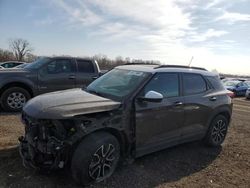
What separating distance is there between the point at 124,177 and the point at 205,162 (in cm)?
189

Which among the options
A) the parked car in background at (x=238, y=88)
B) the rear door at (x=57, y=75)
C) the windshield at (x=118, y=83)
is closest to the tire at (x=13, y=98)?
the rear door at (x=57, y=75)

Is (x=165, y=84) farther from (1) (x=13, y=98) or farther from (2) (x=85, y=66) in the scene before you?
(2) (x=85, y=66)

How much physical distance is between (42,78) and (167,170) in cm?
596

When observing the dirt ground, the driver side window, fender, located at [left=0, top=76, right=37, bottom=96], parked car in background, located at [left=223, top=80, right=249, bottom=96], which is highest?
the driver side window

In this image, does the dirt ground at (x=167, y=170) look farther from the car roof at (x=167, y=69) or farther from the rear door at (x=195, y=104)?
the car roof at (x=167, y=69)

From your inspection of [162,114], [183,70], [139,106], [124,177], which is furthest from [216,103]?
[124,177]

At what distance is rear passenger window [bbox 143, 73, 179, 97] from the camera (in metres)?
5.04

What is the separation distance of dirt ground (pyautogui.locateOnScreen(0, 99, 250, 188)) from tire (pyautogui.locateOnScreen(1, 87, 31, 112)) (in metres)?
2.27

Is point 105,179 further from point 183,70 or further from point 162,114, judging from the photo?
point 183,70

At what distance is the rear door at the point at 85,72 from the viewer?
33.9 ft

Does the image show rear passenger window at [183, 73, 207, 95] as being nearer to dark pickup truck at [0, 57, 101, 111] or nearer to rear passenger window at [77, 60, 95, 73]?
dark pickup truck at [0, 57, 101, 111]

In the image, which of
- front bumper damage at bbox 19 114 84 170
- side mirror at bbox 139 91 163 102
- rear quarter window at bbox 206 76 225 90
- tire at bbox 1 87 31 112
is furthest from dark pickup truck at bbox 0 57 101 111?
front bumper damage at bbox 19 114 84 170

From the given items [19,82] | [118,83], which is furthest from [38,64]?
[118,83]

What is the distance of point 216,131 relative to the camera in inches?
256
